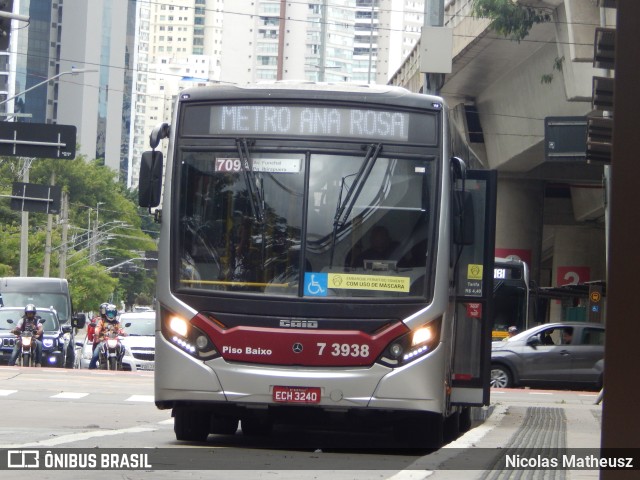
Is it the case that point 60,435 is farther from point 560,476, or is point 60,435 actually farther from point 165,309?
point 560,476

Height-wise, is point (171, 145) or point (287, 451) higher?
point (171, 145)

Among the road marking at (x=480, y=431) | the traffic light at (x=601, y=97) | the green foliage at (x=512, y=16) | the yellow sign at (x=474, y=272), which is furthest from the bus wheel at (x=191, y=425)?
the green foliage at (x=512, y=16)

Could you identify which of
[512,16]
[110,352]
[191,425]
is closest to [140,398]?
[191,425]

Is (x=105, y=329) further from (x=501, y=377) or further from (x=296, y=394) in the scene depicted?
(x=296, y=394)

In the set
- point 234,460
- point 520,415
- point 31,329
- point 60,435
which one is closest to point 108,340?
point 31,329

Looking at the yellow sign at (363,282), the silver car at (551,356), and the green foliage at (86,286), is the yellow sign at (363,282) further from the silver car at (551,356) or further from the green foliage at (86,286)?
the green foliage at (86,286)

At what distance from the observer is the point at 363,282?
409 inches

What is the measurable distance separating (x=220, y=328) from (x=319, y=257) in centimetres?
95

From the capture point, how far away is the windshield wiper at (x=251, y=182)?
34.6 ft

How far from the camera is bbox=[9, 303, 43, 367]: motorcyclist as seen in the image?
28047 millimetres

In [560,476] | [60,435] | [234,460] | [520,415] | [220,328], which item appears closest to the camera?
[560,476]

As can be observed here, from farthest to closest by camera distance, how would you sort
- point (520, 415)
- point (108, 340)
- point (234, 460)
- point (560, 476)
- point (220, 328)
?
point (108, 340) < point (520, 415) < point (220, 328) < point (234, 460) < point (560, 476)

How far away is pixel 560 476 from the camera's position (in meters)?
8.45

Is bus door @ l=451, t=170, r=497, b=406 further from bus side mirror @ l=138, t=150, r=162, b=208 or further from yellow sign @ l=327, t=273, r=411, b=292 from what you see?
bus side mirror @ l=138, t=150, r=162, b=208
